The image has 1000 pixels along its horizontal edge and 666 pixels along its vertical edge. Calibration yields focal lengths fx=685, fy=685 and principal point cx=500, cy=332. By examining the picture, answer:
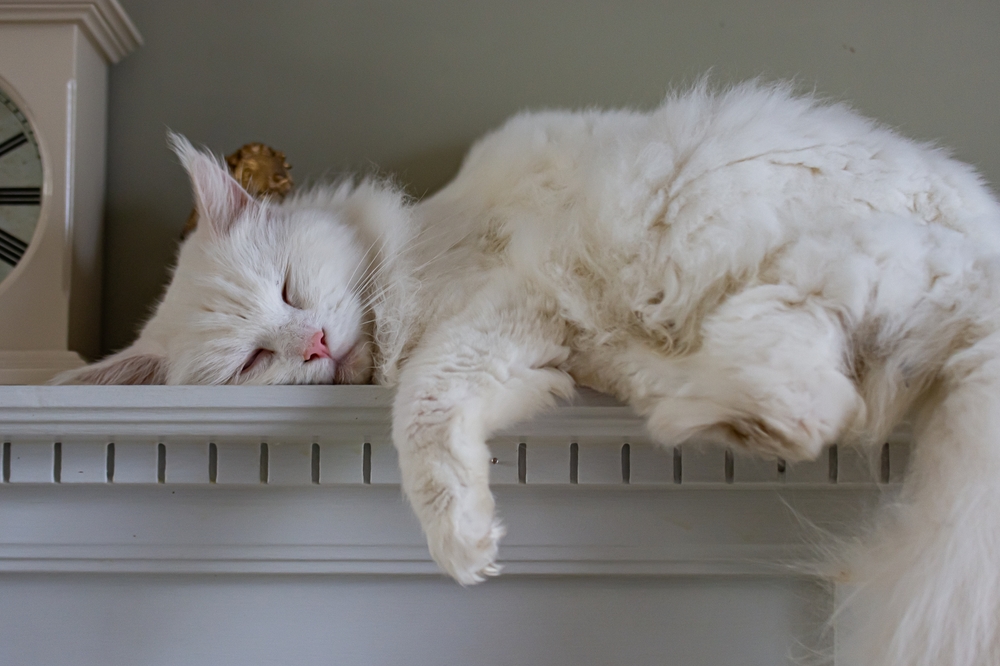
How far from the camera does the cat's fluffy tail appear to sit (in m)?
0.57

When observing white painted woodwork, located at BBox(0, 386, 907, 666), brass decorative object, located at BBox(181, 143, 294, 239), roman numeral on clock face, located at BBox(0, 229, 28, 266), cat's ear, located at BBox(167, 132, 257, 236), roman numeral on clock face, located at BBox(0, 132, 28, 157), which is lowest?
white painted woodwork, located at BBox(0, 386, 907, 666)

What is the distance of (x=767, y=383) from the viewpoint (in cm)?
66

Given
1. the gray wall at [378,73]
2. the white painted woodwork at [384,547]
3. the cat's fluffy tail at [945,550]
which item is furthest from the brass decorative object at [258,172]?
the cat's fluffy tail at [945,550]

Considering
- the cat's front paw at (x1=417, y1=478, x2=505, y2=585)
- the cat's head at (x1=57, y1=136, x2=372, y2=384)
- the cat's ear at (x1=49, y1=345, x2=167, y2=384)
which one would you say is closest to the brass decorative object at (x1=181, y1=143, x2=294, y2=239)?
the cat's head at (x1=57, y1=136, x2=372, y2=384)

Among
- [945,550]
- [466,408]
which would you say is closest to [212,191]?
[466,408]

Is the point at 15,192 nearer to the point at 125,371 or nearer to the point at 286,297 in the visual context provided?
the point at 125,371

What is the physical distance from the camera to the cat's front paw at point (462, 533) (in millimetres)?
695

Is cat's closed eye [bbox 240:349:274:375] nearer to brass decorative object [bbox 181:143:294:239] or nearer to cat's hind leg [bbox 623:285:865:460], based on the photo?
brass decorative object [bbox 181:143:294:239]

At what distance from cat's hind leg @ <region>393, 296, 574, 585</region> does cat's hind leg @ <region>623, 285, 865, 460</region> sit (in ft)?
0.52

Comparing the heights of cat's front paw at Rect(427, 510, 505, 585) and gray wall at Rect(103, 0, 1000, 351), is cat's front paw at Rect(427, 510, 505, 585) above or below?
below

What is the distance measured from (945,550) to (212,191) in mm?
963

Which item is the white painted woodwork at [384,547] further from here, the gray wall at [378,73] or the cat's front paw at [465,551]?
the gray wall at [378,73]

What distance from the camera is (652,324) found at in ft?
2.71

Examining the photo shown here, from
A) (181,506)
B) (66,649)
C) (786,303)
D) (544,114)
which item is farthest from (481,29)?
(66,649)
